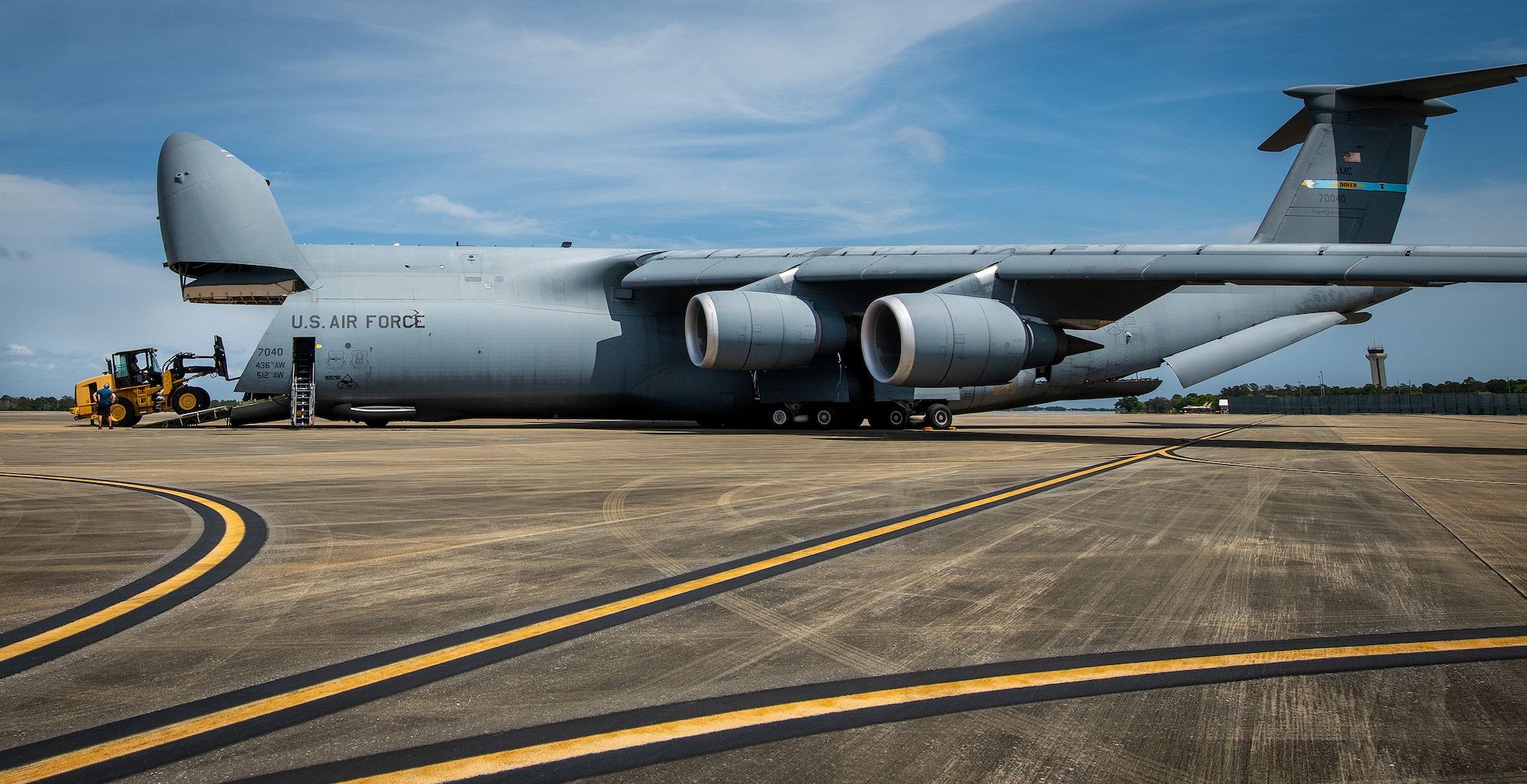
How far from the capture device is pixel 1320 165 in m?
18.7

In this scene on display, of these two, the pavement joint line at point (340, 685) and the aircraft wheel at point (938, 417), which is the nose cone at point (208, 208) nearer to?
the aircraft wheel at point (938, 417)

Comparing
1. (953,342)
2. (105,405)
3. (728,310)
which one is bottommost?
(105,405)

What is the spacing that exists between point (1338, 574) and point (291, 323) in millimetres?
18584

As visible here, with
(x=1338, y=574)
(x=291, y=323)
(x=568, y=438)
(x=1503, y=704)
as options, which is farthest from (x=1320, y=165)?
(x=291, y=323)

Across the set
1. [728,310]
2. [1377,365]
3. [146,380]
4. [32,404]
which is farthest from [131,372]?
[1377,365]

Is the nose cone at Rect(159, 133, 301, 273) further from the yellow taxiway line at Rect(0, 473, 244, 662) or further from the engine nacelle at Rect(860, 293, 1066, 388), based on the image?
the yellow taxiway line at Rect(0, 473, 244, 662)

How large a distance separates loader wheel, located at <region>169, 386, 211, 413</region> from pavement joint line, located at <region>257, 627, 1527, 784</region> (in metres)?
24.4

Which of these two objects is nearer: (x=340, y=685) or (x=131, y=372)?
(x=340, y=685)

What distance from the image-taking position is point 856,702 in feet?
8.77

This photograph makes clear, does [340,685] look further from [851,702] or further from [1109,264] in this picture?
[1109,264]

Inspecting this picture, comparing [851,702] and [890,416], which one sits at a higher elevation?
[890,416]

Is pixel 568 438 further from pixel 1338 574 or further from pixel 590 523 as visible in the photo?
pixel 1338 574

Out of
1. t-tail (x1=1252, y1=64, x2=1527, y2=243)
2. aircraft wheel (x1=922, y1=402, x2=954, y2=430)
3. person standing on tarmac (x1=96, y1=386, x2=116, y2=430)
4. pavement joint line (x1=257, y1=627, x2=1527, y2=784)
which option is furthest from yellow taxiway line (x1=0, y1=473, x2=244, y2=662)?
person standing on tarmac (x1=96, y1=386, x2=116, y2=430)

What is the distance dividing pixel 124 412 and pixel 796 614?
85.7 ft
